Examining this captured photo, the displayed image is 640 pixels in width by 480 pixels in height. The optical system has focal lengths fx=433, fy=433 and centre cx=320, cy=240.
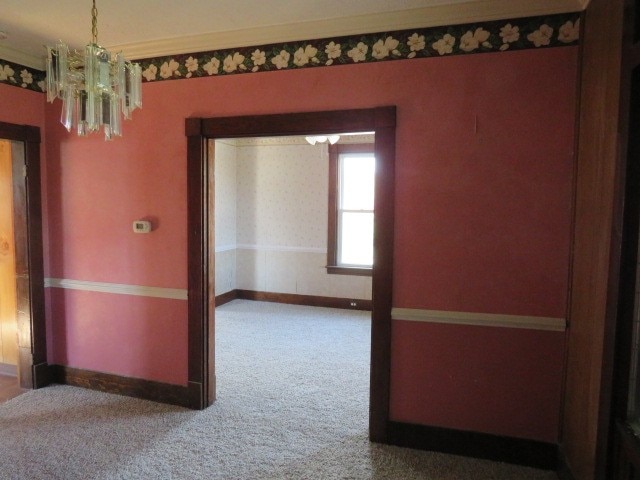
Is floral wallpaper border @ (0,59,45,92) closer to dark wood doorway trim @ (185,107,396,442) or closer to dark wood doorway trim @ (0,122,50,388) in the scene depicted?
dark wood doorway trim @ (0,122,50,388)

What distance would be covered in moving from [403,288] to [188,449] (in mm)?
1579

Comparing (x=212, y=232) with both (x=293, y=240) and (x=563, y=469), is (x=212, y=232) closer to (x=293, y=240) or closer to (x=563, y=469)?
(x=563, y=469)

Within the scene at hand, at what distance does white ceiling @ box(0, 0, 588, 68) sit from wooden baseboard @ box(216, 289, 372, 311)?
3.80 metres

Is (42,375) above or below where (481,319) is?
below

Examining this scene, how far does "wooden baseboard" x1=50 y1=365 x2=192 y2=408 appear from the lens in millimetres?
3070

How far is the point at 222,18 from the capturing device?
2.54 m

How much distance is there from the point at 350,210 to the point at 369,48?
3462 mm

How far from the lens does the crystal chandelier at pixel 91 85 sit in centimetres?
162

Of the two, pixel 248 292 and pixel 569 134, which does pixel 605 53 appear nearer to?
pixel 569 134

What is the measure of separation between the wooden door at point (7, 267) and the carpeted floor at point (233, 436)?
24.0 inches

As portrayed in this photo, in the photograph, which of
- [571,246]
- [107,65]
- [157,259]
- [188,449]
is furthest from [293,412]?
[107,65]

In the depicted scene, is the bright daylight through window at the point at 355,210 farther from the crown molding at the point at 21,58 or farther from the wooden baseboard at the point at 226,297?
the crown molding at the point at 21,58

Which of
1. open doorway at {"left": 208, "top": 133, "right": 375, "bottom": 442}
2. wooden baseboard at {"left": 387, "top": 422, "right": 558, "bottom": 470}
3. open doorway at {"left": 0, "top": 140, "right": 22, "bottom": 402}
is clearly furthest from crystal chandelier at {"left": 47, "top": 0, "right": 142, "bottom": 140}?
open doorway at {"left": 208, "top": 133, "right": 375, "bottom": 442}

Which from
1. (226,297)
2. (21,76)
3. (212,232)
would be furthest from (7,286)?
(226,297)
